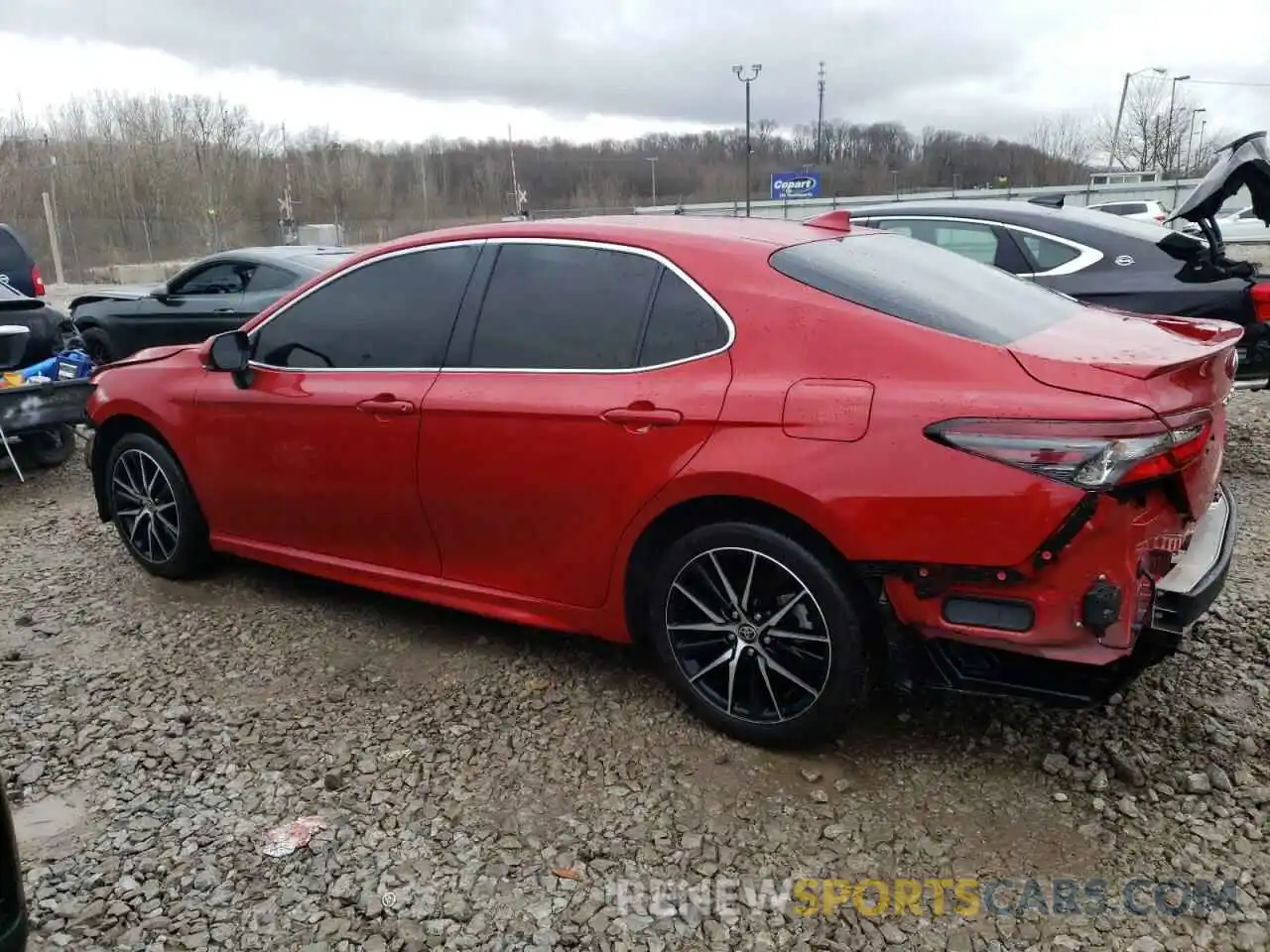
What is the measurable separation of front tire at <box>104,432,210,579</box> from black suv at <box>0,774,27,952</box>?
286cm

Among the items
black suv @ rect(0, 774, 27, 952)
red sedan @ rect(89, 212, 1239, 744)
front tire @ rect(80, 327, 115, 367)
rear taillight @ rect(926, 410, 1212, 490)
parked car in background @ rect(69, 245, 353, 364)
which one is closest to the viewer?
black suv @ rect(0, 774, 27, 952)

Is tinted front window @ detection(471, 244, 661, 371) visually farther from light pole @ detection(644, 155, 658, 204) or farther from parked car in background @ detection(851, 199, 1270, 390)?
light pole @ detection(644, 155, 658, 204)

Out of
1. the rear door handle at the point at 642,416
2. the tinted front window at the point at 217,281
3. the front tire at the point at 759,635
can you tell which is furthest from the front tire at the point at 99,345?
the front tire at the point at 759,635

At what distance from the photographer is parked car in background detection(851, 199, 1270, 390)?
537 cm

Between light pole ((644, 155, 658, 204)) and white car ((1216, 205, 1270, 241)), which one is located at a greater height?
light pole ((644, 155, 658, 204))

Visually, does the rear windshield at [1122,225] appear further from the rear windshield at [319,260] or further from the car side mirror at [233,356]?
the rear windshield at [319,260]

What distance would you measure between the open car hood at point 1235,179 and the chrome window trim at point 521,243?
372 centimetres

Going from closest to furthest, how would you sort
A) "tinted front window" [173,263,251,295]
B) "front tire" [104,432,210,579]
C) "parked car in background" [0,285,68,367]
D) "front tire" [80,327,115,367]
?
"front tire" [104,432,210,579] → "parked car in background" [0,285,68,367] → "tinted front window" [173,263,251,295] → "front tire" [80,327,115,367]

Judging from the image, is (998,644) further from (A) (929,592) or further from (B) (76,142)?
(B) (76,142)

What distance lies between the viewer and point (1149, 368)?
2.52m

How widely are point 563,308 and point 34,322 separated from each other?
524 cm

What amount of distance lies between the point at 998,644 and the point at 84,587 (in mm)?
4220

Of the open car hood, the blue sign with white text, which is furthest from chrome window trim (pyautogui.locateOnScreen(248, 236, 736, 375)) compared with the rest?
the blue sign with white text

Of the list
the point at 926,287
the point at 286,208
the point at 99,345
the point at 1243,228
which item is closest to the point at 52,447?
the point at 99,345
